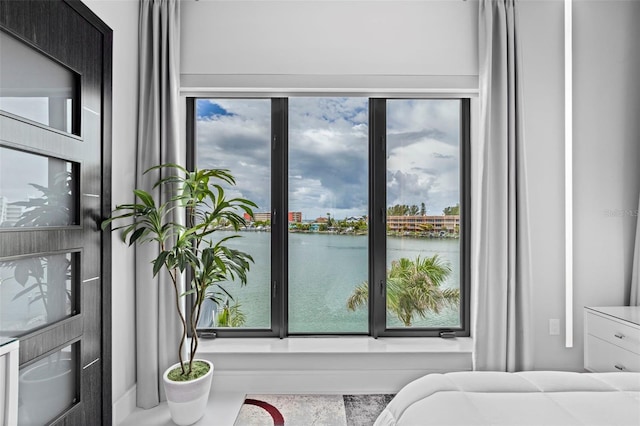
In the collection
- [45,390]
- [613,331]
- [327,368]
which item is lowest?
[327,368]

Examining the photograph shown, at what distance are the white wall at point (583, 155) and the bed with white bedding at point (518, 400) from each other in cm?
127

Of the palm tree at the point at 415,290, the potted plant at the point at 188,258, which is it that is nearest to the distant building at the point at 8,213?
the potted plant at the point at 188,258

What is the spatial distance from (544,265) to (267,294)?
1.94m

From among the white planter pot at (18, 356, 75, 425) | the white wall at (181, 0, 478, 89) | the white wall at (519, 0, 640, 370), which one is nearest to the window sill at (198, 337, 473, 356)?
the white wall at (519, 0, 640, 370)

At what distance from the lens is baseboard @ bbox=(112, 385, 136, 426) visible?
2.17m

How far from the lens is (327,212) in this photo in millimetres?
2805

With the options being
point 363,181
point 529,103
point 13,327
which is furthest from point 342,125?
point 13,327

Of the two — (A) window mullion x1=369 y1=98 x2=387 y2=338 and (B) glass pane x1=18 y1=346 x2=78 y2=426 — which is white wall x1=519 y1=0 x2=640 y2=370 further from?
(B) glass pane x1=18 y1=346 x2=78 y2=426

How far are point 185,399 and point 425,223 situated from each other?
1.95 meters

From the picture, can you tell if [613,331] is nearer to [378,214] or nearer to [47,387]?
[378,214]

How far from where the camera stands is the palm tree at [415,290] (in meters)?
2.77

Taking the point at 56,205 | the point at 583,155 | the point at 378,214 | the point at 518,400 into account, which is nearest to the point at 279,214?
the point at 378,214

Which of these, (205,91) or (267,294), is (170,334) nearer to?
(267,294)

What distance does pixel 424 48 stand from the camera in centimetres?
253
